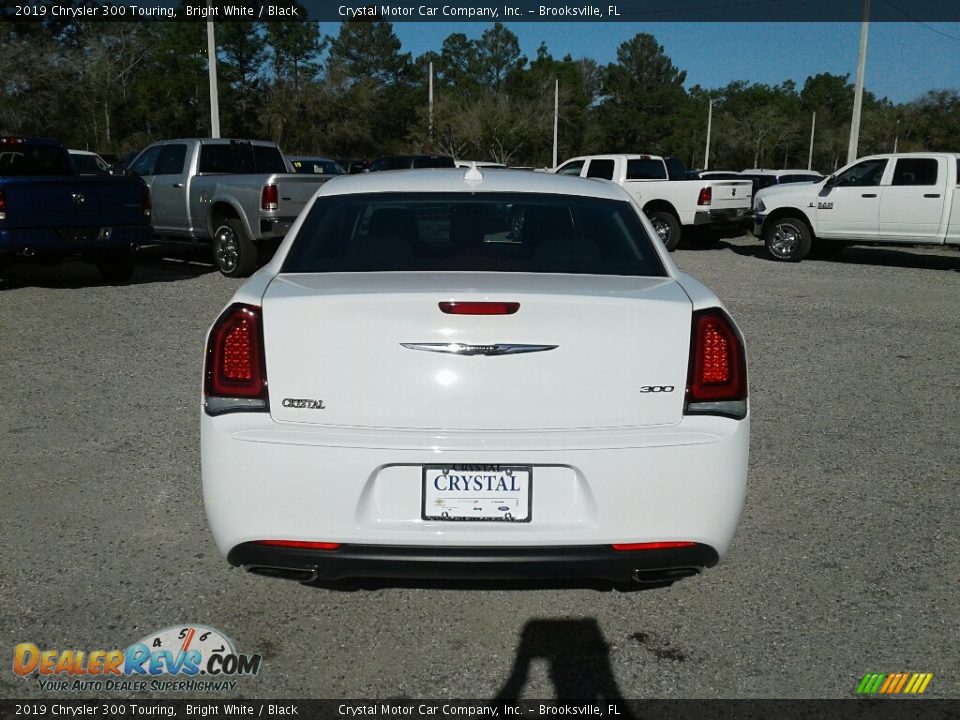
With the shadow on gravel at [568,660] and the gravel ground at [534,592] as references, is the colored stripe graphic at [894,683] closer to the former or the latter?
the gravel ground at [534,592]

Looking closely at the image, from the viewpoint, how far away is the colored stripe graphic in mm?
2877

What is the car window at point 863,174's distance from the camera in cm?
1567

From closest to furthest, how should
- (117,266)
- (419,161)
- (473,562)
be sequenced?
(473,562)
(117,266)
(419,161)

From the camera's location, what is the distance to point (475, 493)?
9.04ft

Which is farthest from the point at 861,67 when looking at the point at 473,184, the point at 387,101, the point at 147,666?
the point at 387,101

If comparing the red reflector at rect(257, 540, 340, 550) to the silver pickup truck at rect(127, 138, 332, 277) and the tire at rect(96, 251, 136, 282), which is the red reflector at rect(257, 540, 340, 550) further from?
the tire at rect(96, 251, 136, 282)

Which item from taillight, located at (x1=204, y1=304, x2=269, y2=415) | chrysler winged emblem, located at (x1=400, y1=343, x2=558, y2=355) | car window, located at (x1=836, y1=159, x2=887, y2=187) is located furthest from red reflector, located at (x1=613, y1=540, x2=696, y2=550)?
car window, located at (x1=836, y1=159, x2=887, y2=187)

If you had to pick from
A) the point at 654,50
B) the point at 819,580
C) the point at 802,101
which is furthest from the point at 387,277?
the point at 802,101

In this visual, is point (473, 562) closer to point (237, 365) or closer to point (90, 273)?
point (237, 365)

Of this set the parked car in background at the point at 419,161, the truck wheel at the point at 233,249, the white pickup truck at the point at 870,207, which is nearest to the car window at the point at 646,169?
the white pickup truck at the point at 870,207

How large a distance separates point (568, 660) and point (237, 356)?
4.96ft

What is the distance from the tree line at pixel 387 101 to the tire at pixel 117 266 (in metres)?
32.0

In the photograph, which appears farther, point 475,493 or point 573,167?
point 573,167

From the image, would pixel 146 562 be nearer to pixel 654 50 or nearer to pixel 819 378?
pixel 819 378
